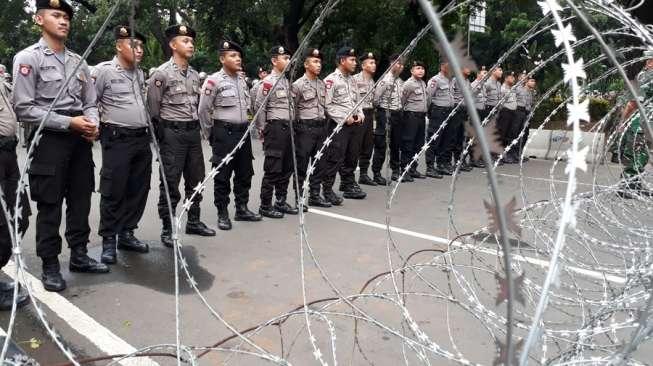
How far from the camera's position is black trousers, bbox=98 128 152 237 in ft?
12.8

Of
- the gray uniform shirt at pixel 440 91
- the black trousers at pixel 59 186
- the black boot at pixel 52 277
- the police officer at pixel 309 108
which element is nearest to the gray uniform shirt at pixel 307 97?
the police officer at pixel 309 108

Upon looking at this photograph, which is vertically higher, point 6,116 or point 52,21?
point 52,21

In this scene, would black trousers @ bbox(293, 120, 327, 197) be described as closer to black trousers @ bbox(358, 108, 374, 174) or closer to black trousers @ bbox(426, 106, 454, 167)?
black trousers @ bbox(358, 108, 374, 174)

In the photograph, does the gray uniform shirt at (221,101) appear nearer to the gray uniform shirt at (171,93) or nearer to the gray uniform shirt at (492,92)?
the gray uniform shirt at (171,93)

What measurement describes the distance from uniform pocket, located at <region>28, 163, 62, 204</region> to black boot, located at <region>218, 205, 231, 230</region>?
6.25 ft

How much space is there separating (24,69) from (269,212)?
2919mm

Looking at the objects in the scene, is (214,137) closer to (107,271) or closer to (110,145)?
(110,145)

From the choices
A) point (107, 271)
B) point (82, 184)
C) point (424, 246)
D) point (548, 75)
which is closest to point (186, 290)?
point (107, 271)

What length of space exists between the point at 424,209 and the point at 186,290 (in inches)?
127

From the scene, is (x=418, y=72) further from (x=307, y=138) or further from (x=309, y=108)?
(x=307, y=138)

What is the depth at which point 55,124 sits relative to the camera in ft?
10.6

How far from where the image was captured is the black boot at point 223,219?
5090mm

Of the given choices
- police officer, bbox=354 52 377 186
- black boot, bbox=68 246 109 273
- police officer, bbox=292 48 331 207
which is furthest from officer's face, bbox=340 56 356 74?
black boot, bbox=68 246 109 273

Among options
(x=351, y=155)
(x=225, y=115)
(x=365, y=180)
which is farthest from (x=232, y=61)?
(x=365, y=180)
